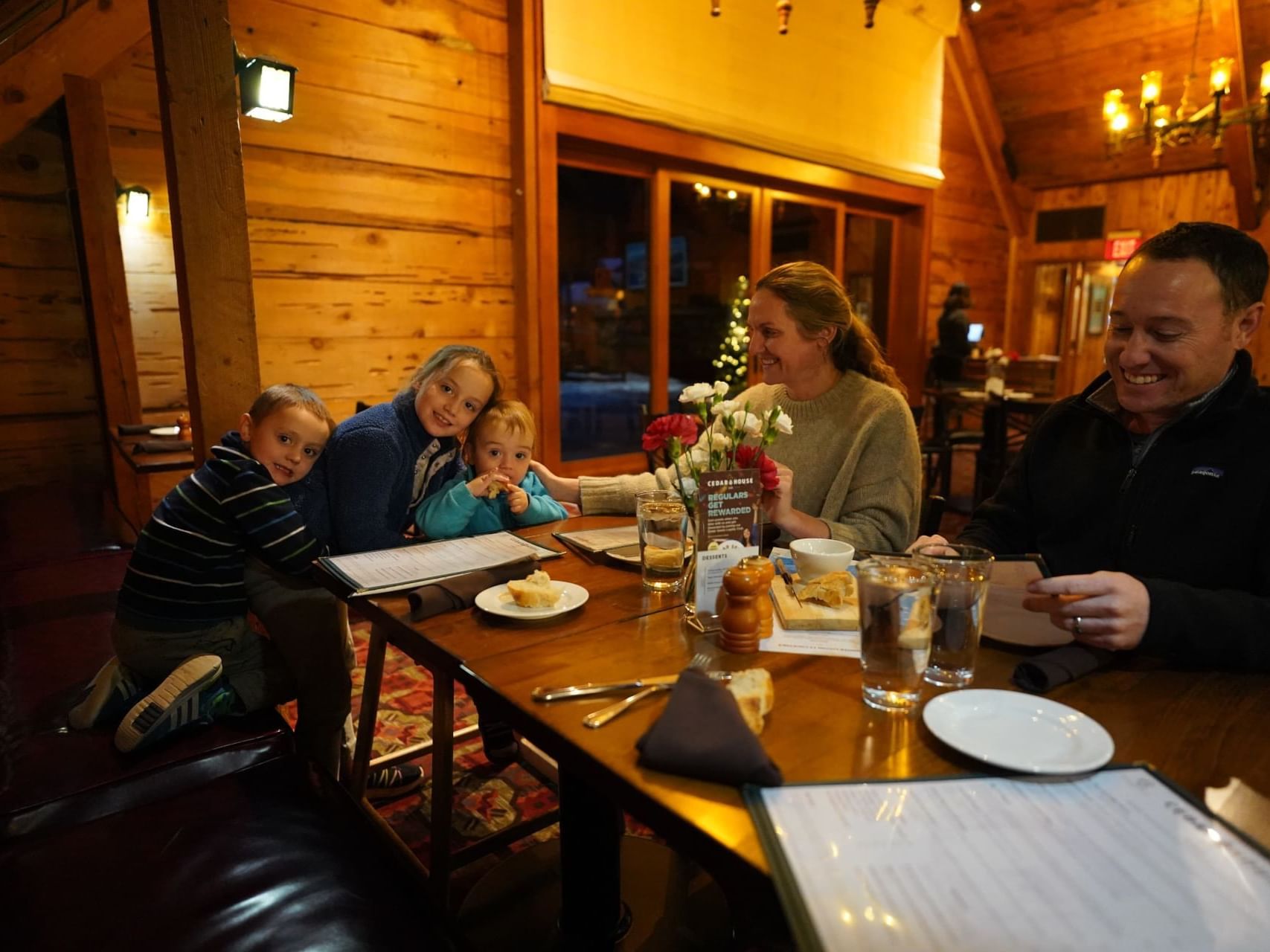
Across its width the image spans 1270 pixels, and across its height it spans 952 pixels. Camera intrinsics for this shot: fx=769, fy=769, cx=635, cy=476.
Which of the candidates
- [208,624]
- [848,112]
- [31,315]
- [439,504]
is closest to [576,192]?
[848,112]

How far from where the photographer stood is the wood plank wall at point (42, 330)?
424cm

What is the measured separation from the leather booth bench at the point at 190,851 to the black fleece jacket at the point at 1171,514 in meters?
1.10

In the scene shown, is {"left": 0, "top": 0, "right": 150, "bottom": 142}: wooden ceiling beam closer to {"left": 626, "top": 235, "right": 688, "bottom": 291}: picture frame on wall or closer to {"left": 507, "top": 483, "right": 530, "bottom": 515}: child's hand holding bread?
{"left": 626, "top": 235, "right": 688, "bottom": 291}: picture frame on wall

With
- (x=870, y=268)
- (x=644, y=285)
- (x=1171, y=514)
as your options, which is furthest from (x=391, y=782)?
(x=870, y=268)

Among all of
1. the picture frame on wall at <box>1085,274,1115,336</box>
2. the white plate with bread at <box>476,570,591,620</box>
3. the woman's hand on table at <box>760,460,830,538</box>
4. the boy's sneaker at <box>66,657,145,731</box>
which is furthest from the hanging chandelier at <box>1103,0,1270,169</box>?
the boy's sneaker at <box>66,657,145,731</box>

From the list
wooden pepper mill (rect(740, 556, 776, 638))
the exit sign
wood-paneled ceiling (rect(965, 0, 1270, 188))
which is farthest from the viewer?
the exit sign

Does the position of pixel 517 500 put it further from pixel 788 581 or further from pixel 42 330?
pixel 42 330

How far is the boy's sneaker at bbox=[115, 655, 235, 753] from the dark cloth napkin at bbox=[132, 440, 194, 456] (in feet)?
6.28

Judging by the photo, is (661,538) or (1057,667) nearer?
(1057,667)

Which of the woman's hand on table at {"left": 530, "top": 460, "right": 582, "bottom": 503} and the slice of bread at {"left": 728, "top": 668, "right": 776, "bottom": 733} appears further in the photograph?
the woman's hand on table at {"left": 530, "top": 460, "right": 582, "bottom": 503}

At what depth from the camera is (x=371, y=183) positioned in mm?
3123

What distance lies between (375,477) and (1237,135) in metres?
6.96

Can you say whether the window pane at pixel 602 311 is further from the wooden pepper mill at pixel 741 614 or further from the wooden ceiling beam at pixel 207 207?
the wooden pepper mill at pixel 741 614

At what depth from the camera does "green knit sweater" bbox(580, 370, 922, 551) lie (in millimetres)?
1742
